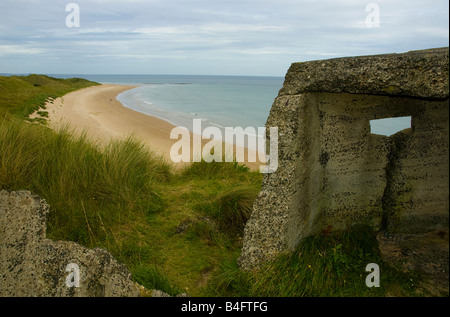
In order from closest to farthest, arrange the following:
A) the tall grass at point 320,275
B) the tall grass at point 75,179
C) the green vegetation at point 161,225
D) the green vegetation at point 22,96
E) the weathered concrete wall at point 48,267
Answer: the weathered concrete wall at point 48,267
the tall grass at point 320,275
the green vegetation at point 161,225
the tall grass at point 75,179
the green vegetation at point 22,96

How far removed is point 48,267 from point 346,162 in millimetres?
3500

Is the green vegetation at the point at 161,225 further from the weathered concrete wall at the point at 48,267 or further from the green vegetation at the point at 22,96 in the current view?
the green vegetation at the point at 22,96

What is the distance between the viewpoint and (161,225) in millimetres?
5508

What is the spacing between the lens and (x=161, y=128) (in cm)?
1794

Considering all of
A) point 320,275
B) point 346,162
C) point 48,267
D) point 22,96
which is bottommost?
point 320,275

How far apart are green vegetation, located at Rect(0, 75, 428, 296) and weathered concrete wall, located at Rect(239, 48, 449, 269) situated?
0.95 ft

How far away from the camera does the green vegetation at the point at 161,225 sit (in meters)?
3.88

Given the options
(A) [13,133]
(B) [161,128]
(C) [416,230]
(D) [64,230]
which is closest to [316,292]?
(C) [416,230]

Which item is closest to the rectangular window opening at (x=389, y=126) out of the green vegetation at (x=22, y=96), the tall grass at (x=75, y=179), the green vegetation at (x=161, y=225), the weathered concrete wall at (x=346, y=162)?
the green vegetation at (x=161, y=225)

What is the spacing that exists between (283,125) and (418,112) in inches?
65.6

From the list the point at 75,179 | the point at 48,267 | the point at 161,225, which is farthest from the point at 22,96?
the point at 48,267

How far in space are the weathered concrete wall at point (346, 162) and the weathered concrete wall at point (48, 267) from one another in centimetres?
148

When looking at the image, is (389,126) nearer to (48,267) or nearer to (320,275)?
(320,275)
